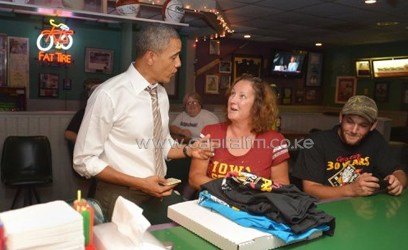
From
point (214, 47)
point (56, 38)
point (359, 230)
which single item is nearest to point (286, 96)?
point (214, 47)

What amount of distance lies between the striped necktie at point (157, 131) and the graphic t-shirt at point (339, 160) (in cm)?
77

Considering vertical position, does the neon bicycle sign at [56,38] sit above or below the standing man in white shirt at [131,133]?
above

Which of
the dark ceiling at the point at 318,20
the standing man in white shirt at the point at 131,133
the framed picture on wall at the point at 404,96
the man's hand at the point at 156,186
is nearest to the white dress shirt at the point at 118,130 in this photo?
the standing man in white shirt at the point at 131,133

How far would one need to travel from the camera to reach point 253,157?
192 cm

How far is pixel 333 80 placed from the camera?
997 cm

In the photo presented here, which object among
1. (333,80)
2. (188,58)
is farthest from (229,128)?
(333,80)

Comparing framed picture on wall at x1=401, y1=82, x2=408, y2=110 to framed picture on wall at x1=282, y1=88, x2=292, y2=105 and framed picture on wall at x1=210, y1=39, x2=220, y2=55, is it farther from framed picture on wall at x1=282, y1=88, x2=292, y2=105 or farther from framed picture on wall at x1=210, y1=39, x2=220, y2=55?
framed picture on wall at x1=210, y1=39, x2=220, y2=55

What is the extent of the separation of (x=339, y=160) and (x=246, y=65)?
7.30m

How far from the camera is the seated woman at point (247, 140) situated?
1.91 m

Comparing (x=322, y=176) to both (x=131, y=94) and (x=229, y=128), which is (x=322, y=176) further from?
(x=131, y=94)

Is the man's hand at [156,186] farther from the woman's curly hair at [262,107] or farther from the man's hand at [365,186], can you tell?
the man's hand at [365,186]

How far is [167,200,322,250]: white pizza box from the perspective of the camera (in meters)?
1.04

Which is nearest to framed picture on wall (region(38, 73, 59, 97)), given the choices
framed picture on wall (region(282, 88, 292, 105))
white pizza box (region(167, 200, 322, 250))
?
framed picture on wall (region(282, 88, 292, 105))

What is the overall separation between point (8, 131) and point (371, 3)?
4.94 metres
